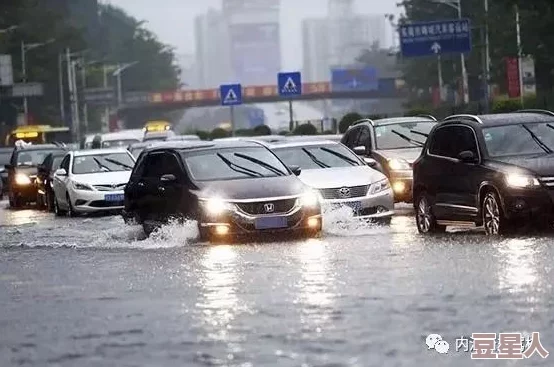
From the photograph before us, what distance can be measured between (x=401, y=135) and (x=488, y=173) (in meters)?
11.0

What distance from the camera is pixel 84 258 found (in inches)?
788

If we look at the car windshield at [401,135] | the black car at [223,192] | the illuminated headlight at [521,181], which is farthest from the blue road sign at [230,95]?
the illuminated headlight at [521,181]

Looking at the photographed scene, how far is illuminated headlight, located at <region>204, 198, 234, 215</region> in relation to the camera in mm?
21109

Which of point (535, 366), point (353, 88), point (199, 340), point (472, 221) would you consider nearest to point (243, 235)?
point (472, 221)

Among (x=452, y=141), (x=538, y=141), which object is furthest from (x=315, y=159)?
(x=538, y=141)

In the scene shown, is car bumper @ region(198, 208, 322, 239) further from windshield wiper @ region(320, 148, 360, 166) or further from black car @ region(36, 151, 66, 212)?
black car @ region(36, 151, 66, 212)

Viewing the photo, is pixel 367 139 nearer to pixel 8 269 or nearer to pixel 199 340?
pixel 8 269

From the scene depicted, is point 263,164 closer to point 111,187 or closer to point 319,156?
point 319,156

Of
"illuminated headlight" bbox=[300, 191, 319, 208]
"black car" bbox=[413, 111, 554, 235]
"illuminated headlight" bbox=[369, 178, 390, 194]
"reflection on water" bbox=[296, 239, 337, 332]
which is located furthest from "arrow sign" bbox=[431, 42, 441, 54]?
"reflection on water" bbox=[296, 239, 337, 332]

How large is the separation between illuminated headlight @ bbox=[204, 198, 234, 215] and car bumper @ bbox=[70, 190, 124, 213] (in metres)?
12.6

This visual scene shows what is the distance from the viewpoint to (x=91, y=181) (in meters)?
34.2

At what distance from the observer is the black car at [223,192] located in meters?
21.1

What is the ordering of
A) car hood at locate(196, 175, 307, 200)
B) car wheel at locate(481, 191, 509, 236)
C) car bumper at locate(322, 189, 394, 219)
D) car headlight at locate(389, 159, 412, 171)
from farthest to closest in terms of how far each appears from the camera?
car headlight at locate(389, 159, 412, 171), car bumper at locate(322, 189, 394, 219), car hood at locate(196, 175, 307, 200), car wheel at locate(481, 191, 509, 236)

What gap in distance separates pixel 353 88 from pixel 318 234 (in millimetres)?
140750
